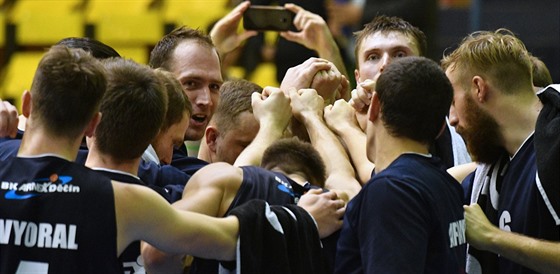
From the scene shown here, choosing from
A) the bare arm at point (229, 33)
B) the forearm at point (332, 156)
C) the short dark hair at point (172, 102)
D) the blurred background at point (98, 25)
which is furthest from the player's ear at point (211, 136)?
the blurred background at point (98, 25)

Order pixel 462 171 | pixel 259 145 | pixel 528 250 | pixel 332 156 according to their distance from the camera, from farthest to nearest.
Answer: pixel 462 171, pixel 332 156, pixel 259 145, pixel 528 250

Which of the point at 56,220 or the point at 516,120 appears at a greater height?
the point at 56,220

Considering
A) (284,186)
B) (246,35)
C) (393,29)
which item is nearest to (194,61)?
(246,35)

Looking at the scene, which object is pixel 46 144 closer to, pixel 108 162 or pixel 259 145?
pixel 108 162

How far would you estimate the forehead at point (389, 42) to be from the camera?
18.2 ft

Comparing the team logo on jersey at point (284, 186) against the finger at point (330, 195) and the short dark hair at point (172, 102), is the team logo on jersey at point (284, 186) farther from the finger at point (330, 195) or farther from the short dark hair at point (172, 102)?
the short dark hair at point (172, 102)

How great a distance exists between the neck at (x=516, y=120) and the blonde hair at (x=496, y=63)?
2.4 inches

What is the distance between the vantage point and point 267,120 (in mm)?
4367

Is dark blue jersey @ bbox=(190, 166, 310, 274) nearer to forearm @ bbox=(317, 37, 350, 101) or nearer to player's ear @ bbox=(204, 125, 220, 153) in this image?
player's ear @ bbox=(204, 125, 220, 153)

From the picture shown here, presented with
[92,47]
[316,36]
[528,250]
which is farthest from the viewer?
[316,36]

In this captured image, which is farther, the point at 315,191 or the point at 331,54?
the point at 331,54

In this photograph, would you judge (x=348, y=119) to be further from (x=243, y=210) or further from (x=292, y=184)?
(x=243, y=210)

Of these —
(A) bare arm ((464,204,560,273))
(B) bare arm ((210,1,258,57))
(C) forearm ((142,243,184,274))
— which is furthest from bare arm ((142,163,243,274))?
(B) bare arm ((210,1,258,57))

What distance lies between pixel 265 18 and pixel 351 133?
5.42ft
